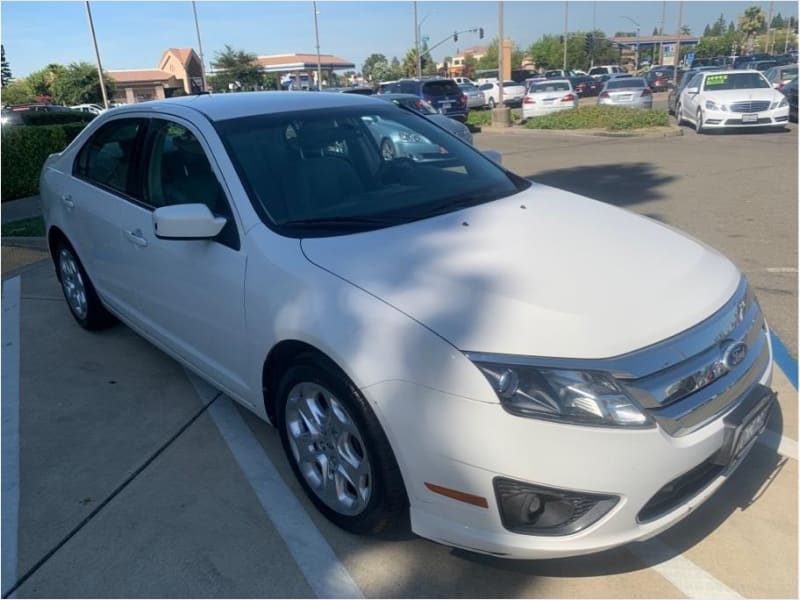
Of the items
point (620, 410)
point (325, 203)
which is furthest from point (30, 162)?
point (620, 410)

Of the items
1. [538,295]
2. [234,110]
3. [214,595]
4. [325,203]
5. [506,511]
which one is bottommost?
[214,595]

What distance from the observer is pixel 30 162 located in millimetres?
11727

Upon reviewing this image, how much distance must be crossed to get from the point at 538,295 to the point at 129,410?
2.61 meters

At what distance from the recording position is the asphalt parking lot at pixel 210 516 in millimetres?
2498

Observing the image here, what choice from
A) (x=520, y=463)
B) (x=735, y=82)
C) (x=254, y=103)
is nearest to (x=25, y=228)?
(x=254, y=103)

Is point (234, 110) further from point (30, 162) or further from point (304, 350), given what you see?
point (30, 162)

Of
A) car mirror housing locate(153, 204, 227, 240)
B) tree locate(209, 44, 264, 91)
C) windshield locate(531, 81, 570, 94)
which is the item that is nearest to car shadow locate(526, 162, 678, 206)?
car mirror housing locate(153, 204, 227, 240)

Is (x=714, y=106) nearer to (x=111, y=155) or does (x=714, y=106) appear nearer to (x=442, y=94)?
(x=442, y=94)

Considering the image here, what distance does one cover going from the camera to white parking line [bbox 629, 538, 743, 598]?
2389 mm

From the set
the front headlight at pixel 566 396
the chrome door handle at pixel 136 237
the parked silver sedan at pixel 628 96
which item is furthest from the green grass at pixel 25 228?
the parked silver sedan at pixel 628 96

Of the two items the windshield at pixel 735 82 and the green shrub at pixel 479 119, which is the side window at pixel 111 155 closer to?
the windshield at pixel 735 82

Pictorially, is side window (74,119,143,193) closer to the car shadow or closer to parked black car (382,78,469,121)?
the car shadow

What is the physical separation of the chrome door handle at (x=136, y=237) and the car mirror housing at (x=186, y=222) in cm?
74

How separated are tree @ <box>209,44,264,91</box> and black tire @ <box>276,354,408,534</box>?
5973 centimetres
